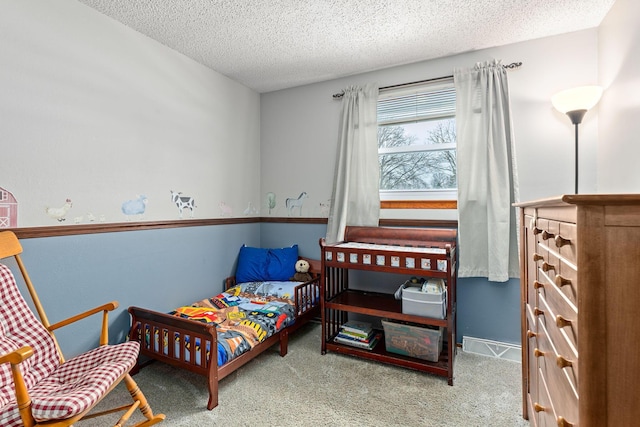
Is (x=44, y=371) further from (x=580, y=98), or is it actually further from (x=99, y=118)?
(x=580, y=98)

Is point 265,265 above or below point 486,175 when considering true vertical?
below

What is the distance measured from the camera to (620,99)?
185 centimetres

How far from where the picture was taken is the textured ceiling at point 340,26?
6.43ft

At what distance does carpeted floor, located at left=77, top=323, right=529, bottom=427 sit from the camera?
1.71 metres

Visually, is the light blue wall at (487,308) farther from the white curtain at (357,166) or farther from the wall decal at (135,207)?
Result: the wall decal at (135,207)

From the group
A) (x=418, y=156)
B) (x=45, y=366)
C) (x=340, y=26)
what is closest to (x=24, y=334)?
(x=45, y=366)

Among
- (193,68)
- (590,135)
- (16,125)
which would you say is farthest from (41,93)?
(590,135)

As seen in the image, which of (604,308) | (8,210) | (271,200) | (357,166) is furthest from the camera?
(271,200)

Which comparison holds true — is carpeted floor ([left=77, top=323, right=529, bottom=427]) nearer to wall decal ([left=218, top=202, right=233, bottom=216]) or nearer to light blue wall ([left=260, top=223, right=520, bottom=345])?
light blue wall ([left=260, top=223, right=520, bottom=345])

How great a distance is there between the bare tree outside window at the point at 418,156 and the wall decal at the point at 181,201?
1707mm

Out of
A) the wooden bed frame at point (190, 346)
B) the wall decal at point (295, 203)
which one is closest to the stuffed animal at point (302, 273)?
the wall decal at point (295, 203)

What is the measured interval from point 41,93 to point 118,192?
26.9 inches

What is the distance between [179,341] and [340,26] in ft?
7.69

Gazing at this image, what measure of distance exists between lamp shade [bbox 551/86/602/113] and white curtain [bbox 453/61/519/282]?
1.15 feet
